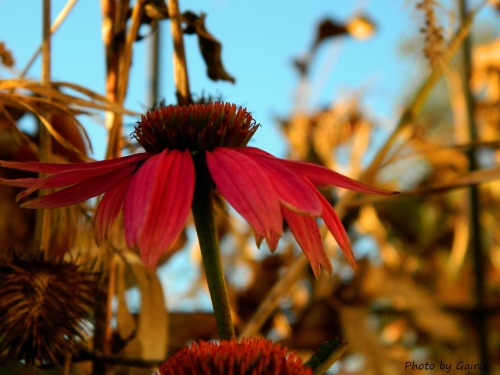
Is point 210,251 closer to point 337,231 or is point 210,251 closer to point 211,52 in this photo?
point 337,231

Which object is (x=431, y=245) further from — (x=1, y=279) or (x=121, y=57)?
(x=1, y=279)

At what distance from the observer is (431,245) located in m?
1.10

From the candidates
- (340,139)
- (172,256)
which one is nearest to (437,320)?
(172,256)

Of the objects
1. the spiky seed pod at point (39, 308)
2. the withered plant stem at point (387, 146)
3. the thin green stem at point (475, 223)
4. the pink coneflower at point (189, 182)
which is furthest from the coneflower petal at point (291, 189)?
the thin green stem at point (475, 223)

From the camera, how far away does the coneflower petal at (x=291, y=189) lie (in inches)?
8.3

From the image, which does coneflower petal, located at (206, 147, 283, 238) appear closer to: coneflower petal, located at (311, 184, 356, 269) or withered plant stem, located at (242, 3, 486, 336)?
coneflower petal, located at (311, 184, 356, 269)

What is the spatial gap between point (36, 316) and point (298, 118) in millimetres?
788

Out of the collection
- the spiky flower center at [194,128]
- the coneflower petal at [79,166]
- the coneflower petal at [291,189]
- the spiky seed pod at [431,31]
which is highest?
the spiky seed pod at [431,31]

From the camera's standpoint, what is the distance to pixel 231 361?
214 mm

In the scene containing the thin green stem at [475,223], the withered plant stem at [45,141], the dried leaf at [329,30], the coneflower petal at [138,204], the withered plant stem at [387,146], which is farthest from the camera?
the dried leaf at [329,30]

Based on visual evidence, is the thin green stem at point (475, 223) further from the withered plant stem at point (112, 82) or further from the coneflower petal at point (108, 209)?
the coneflower petal at point (108, 209)

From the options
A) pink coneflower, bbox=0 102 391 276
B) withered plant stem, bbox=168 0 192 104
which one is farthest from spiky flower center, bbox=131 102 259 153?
withered plant stem, bbox=168 0 192 104

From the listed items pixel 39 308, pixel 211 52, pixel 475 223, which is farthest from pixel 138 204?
pixel 475 223

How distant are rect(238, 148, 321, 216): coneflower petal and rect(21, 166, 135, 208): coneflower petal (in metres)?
0.05
